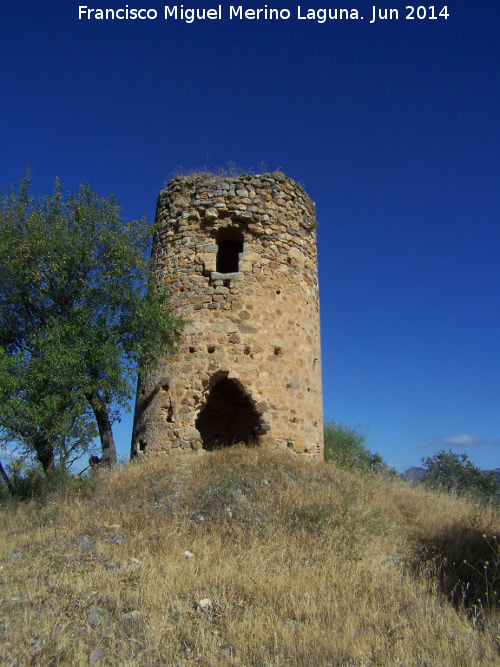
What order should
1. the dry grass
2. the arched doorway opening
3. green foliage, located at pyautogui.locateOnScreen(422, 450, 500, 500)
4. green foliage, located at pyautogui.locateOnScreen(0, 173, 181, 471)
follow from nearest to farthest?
1. the dry grass
2. green foliage, located at pyautogui.locateOnScreen(0, 173, 181, 471)
3. the arched doorway opening
4. green foliage, located at pyautogui.locateOnScreen(422, 450, 500, 500)

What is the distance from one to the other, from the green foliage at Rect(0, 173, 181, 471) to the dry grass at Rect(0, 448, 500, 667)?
3.99 ft

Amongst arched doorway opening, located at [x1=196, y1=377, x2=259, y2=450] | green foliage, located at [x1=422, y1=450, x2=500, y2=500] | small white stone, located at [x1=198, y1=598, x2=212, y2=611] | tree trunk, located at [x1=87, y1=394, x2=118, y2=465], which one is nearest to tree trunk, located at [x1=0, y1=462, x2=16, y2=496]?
tree trunk, located at [x1=87, y1=394, x2=118, y2=465]

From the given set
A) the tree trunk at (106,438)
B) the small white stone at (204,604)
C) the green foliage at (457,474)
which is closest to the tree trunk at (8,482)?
the tree trunk at (106,438)

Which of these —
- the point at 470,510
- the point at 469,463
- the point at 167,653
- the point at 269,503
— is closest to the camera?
the point at 167,653

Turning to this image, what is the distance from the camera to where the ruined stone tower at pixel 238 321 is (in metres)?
9.14

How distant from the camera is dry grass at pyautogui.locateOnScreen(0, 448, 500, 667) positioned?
3844 mm

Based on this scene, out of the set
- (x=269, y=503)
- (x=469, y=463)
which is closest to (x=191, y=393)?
(x=269, y=503)

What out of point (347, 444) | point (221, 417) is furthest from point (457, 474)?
point (221, 417)

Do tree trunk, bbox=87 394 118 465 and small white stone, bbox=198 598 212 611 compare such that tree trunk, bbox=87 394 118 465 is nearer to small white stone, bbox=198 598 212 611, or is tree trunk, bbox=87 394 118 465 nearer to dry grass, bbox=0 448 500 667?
dry grass, bbox=0 448 500 667

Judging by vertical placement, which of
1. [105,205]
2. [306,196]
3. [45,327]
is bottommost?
[45,327]

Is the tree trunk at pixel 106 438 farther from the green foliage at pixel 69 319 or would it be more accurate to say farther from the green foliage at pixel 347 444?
the green foliage at pixel 347 444

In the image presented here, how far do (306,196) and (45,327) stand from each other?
5973mm

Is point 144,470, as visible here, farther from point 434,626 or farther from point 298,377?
point 434,626

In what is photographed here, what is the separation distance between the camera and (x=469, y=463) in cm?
2178
